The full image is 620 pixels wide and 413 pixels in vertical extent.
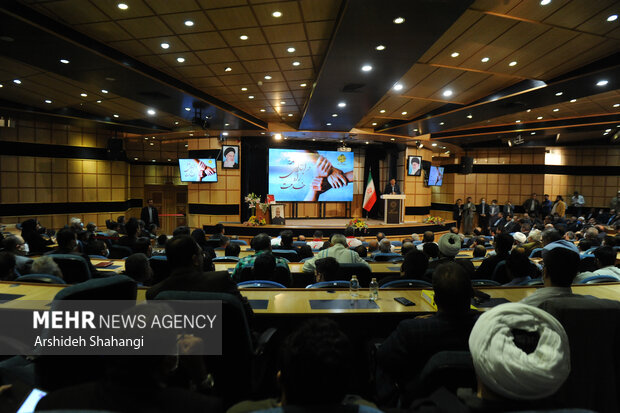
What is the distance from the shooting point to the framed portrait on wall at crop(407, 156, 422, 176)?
14070 millimetres

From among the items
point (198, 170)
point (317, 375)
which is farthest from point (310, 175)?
point (317, 375)

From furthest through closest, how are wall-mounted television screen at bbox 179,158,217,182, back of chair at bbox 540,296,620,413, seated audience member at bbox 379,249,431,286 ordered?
wall-mounted television screen at bbox 179,158,217,182 < seated audience member at bbox 379,249,431,286 < back of chair at bbox 540,296,620,413

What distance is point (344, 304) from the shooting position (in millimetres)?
2613

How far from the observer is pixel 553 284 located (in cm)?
219

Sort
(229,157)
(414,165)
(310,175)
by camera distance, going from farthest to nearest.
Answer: (310,175) < (414,165) < (229,157)

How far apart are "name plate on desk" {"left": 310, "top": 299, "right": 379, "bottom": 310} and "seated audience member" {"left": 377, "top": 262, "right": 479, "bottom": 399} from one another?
78 centimetres

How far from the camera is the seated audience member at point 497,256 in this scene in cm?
385

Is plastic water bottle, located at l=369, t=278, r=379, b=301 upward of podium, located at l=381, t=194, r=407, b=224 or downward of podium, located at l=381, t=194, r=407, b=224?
downward

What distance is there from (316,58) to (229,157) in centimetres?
721

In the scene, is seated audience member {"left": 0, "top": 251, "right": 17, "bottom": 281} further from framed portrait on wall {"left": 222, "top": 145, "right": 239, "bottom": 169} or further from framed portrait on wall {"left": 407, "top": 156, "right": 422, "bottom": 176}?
framed portrait on wall {"left": 407, "top": 156, "right": 422, "bottom": 176}

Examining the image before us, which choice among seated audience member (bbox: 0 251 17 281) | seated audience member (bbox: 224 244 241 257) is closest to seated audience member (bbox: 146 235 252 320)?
seated audience member (bbox: 0 251 17 281)

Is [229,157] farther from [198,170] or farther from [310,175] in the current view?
[310,175]

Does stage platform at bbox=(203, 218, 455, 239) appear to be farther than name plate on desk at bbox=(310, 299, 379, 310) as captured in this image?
Yes

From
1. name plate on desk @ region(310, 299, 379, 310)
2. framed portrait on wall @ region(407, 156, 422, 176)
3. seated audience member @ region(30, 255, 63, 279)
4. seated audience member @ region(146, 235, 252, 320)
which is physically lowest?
name plate on desk @ region(310, 299, 379, 310)
